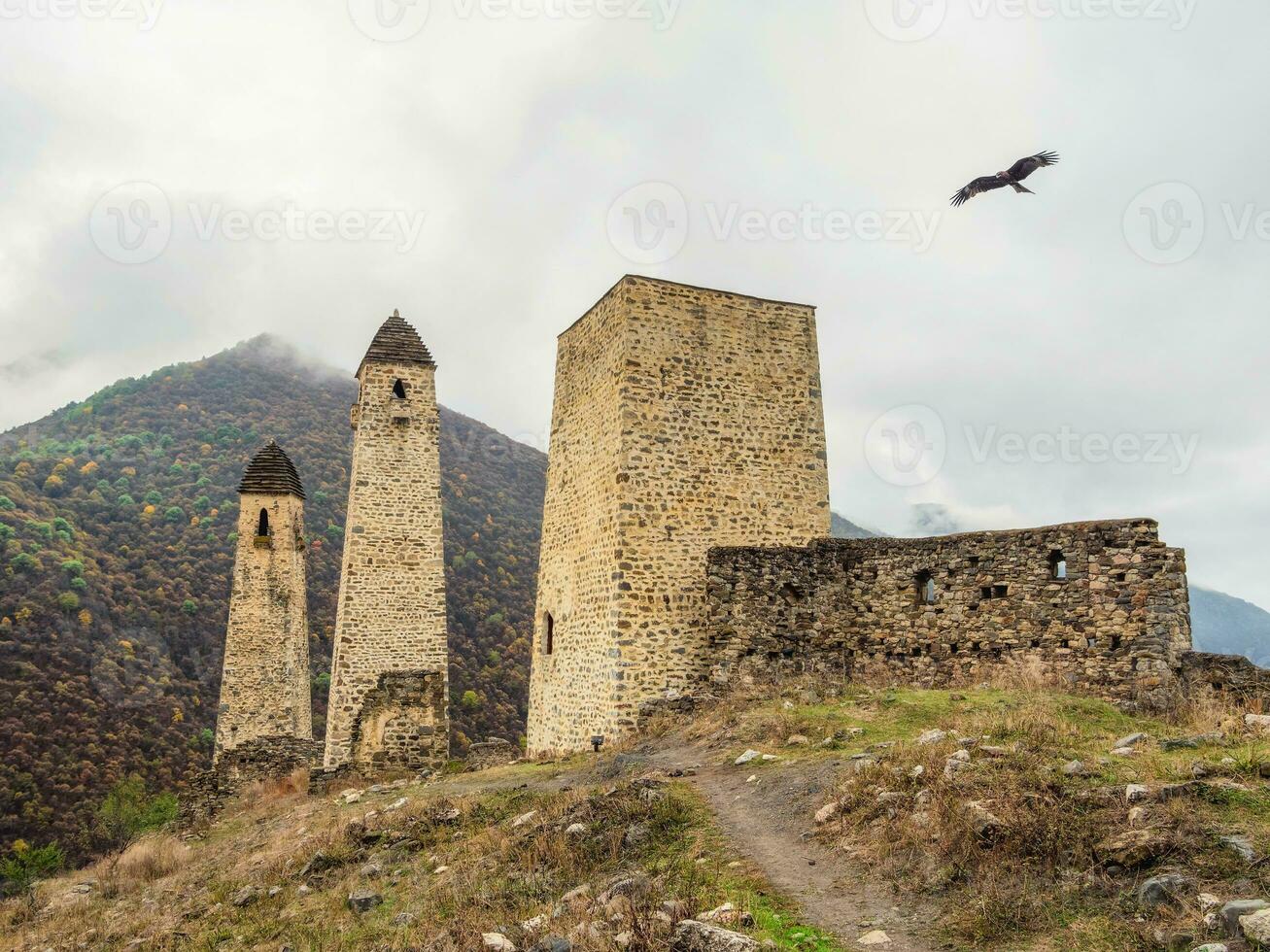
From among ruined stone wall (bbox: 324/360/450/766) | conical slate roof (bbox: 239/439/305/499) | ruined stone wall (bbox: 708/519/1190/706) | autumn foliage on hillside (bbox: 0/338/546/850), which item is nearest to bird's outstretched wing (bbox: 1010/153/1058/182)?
ruined stone wall (bbox: 708/519/1190/706)

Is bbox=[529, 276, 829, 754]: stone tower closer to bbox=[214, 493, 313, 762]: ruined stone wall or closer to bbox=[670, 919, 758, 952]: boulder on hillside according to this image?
bbox=[670, 919, 758, 952]: boulder on hillside

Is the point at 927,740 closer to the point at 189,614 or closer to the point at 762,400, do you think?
the point at 762,400

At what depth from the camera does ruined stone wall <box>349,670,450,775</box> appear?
50.6 ft

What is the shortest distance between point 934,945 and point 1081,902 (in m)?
0.81

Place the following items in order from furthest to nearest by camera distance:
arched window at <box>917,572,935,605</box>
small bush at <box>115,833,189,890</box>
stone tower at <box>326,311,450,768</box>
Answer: stone tower at <box>326,311,450,768</box> < arched window at <box>917,572,935,605</box> < small bush at <box>115,833,189,890</box>

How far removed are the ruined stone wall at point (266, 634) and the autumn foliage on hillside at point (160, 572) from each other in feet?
18.9

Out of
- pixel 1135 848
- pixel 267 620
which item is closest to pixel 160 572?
pixel 267 620

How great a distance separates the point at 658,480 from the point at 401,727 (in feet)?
19.7

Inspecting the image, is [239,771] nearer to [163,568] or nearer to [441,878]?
[441,878]

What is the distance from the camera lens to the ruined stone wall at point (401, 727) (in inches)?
608

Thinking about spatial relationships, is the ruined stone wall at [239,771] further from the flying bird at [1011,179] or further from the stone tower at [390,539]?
the flying bird at [1011,179]

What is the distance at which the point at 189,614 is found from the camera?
126 feet

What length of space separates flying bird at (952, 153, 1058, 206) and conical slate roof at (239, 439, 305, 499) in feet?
A: 71.1

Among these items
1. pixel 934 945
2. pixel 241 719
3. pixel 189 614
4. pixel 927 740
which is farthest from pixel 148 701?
pixel 934 945
